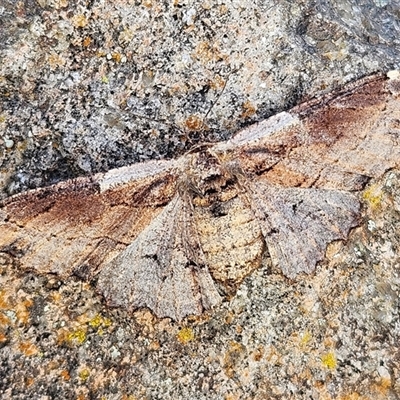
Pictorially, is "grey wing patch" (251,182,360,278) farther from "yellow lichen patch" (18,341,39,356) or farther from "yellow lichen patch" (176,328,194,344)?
"yellow lichen patch" (18,341,39,356)

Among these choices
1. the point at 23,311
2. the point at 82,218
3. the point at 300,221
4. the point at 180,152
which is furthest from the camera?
the point at 180,152

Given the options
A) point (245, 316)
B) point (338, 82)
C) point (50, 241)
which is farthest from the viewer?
point (338, 82)

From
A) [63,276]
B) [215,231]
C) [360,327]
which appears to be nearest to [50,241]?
[63,276]

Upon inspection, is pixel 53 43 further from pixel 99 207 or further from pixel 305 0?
pixel 305 0

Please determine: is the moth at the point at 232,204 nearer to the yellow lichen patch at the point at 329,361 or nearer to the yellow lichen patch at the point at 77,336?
the yellow lichen patch at the point at 77,336

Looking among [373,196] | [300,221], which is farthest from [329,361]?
[373,196]

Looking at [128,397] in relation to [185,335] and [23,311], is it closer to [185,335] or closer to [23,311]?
[185,335]

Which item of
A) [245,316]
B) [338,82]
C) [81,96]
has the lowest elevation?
[245,316]
